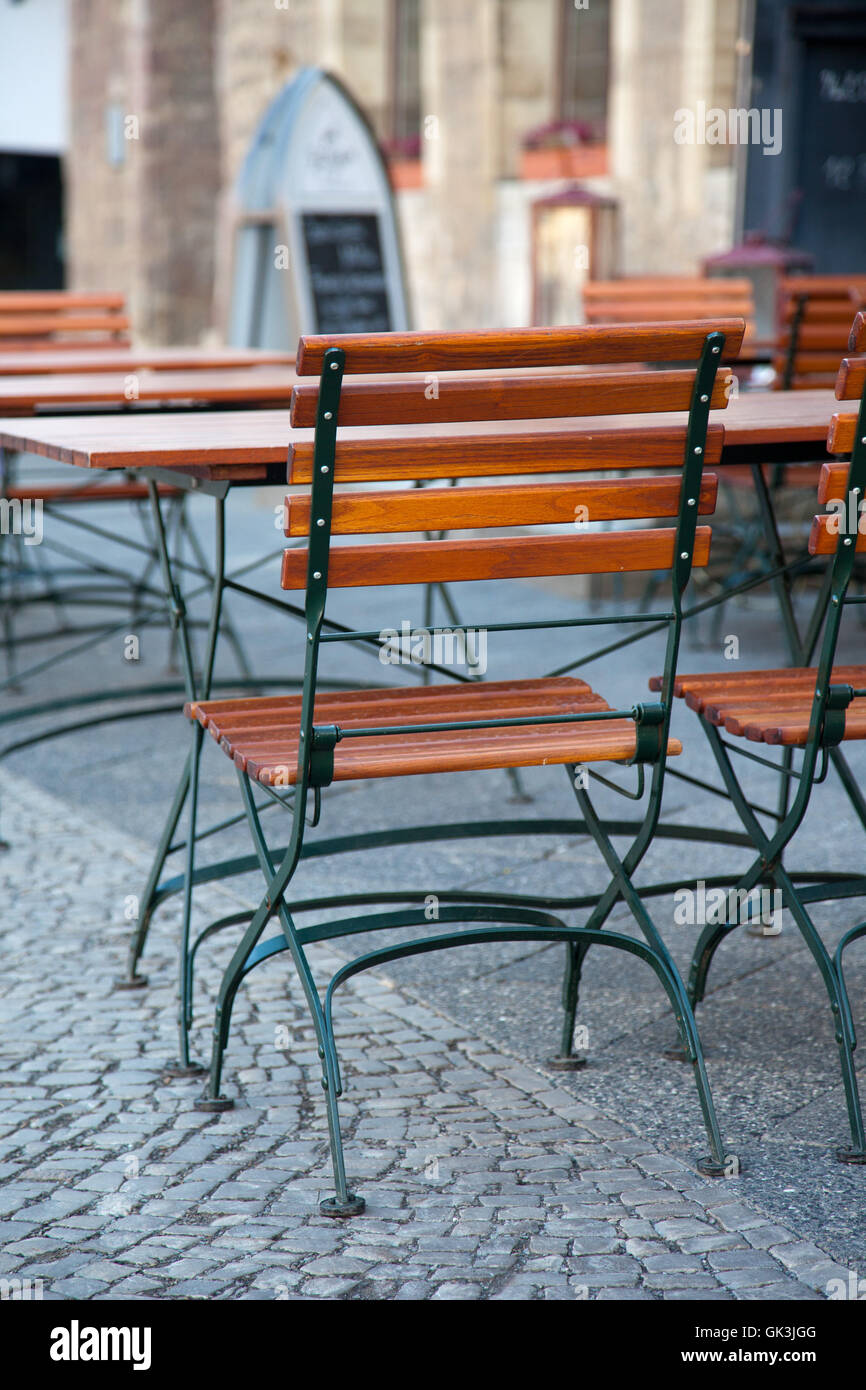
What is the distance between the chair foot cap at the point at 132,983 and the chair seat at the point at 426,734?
2.01ft

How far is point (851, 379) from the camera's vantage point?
2406 millimetres

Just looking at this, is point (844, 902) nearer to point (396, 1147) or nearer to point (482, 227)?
point (396, 1147)

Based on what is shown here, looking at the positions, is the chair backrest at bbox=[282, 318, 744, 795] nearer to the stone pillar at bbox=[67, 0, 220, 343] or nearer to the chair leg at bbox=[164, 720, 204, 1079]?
the chair leg at bbox=[164, 720, 204, 1079]

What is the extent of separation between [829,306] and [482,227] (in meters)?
7.68

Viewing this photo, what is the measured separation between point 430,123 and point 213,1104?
1183 cm

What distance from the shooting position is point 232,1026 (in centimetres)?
295

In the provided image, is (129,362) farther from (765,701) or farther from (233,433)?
(765,701)

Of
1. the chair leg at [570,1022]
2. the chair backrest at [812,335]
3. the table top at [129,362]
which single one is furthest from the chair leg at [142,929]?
the chair backrest at [812,335]

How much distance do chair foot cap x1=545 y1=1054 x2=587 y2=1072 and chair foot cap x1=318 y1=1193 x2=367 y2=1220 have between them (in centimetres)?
54

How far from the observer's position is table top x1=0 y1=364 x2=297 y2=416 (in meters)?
3.94

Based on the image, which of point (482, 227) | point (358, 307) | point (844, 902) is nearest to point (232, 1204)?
point (844, 902)

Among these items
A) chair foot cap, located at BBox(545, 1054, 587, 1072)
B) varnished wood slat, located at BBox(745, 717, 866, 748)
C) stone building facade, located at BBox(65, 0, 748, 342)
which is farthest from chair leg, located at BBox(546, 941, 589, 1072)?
stone building facade, located at BBox(65, 0, 748, 342)

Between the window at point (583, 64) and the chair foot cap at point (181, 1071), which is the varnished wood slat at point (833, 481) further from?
the window at point (583, 64)

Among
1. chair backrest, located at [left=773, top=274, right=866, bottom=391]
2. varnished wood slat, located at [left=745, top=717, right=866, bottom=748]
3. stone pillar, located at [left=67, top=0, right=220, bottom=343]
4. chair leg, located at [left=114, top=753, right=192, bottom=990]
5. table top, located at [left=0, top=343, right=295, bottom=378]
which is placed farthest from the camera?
stone pillar, located at [left=67, top=0, right=220, bottom=343]
